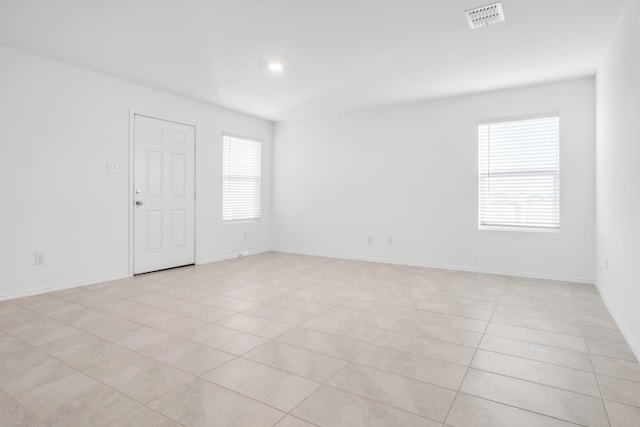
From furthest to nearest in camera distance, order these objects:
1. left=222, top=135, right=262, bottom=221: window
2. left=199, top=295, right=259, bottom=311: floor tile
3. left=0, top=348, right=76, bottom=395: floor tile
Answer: left=222, top=135, right=262, bottom=221: window
left=199, top=295, right=259, bottom=311: floor tile
left=0, top=348, right=76, bottom=395: floor tile

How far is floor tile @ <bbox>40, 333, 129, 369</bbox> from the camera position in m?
2.22

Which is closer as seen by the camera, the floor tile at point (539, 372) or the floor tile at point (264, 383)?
the floor tile at point (264, 383)

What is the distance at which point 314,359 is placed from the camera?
226 centimetres

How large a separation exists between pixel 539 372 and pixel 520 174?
334 centimetres

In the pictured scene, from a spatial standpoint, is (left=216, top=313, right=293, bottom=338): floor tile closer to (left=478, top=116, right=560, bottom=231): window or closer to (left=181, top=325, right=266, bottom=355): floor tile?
(left=181, top=325, right=266, bottom=355): floor tile

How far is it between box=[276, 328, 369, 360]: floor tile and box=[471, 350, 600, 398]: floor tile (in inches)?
29.7

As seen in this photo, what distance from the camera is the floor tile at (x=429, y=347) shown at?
2.29m

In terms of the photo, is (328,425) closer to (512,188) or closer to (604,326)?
(604,326)

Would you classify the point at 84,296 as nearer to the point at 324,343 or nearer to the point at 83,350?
the point at 83,350

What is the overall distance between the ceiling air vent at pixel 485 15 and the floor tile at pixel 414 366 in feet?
8.85

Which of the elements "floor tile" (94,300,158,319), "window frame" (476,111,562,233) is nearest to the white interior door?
"floor tile" (94,300,158,319)

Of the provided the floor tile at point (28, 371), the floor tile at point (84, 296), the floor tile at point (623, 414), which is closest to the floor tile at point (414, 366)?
the floor tile at point (623, 414)

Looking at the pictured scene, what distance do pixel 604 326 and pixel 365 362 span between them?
215cm

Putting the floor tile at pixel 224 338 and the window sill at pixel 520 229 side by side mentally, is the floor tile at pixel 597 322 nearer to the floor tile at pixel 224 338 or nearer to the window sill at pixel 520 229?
the window sill at pixel 520 229
